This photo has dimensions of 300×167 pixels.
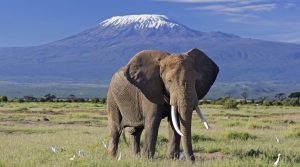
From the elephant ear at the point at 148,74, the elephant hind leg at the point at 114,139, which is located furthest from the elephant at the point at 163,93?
the elephant hind leg at the point at 114,139

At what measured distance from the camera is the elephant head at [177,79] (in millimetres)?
11289

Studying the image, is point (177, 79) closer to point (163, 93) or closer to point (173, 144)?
point (163, 93)

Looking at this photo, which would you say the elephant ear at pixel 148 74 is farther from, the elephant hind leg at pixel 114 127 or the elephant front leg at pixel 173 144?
the elephant hind leg at pixel 114 127

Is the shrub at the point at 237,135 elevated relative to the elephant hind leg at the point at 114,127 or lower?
lower

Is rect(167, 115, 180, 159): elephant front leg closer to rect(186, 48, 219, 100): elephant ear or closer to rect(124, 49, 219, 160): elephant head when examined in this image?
rect(124, 49, 219, 160): elephant head

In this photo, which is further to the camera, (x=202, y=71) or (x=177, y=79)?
(x=202, y=71)

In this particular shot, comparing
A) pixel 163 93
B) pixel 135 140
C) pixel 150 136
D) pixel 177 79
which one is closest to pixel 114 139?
pixel 135 140

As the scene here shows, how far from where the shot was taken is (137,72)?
42.3 feet

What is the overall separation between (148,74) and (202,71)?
3.40 feet

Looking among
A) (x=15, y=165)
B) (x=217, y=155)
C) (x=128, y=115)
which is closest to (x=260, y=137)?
(x=217, y=155)

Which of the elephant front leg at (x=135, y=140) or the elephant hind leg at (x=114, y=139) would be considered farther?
the elephant hind leg at (x=114, y=139)

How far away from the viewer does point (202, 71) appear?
501 inches

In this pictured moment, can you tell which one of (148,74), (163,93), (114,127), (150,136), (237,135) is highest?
(148,74)

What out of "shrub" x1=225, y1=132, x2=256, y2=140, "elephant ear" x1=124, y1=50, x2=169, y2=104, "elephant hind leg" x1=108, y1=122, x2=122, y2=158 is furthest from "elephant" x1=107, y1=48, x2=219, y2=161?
"shrub" x1=225, y1=132, x2=256, y2=140
